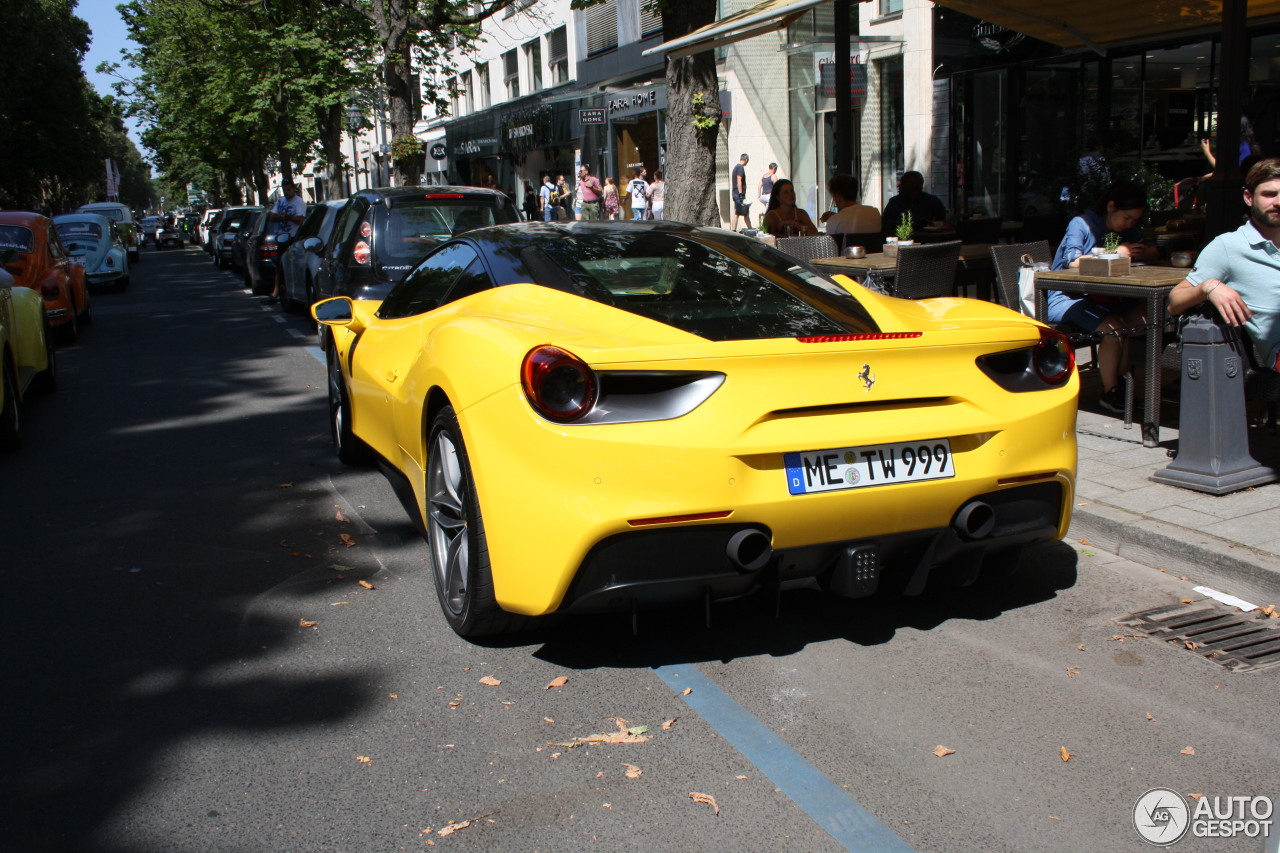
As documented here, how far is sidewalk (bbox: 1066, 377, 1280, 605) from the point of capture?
15.0 feet

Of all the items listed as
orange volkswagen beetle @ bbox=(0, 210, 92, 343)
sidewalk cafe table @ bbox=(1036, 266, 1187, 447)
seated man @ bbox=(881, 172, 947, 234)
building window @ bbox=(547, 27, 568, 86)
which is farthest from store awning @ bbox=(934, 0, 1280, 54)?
building window @ bbox=(547, 27, 568, 86)

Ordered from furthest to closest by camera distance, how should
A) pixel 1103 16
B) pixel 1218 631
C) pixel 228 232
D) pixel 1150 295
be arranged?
1. pixel 228 232
2. pixel 1103 16
3. pixel 1150 295
4. pixel 1218 631

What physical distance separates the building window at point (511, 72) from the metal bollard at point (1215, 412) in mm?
37752

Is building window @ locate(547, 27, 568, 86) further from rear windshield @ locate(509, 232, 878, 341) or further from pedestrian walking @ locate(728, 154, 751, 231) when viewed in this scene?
rear windshield @ locate(509, 232, 878, 341)

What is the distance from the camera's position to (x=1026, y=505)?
3906mm

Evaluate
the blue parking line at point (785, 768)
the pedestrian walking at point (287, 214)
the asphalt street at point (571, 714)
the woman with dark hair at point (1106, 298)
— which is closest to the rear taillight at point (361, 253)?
the asphalt street at point (571, 714)

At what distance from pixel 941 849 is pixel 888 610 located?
1.67 meters

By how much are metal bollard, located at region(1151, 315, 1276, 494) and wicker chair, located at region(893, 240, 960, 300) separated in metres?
2.69

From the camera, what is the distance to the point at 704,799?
3.05 metres

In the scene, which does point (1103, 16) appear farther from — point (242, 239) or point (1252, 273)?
point (242, 239)

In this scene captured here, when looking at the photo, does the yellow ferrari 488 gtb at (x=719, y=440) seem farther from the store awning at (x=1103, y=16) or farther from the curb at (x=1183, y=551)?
the store awning at (x=1103, y=16)

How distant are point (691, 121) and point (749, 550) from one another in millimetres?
9451

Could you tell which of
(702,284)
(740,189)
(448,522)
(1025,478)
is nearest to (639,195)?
(740,189)

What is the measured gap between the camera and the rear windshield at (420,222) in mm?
10266
